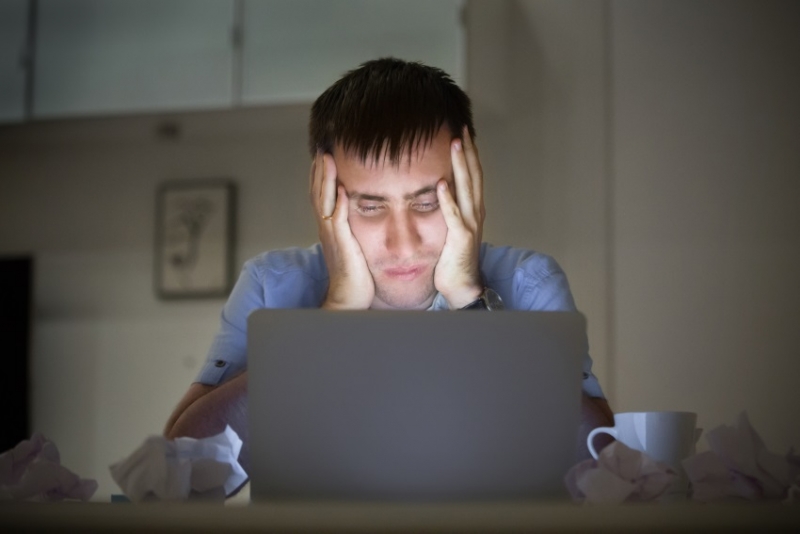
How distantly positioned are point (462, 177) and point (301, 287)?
37 cm

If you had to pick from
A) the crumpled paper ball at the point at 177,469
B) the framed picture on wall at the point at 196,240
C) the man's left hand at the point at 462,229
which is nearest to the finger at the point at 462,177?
the man's left hand at the point at 462,229

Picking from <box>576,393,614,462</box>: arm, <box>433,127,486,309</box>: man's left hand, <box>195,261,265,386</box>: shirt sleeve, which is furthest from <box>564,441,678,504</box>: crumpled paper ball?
<box>433,127,486,309</box>: man's left hand

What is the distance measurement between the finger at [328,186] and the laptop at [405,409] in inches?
39.4

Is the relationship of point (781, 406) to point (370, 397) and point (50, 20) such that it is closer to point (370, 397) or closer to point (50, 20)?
point (370, 397)

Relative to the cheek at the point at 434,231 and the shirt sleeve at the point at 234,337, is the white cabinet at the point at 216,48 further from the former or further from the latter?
the shirt sleeve at the point at 234,337

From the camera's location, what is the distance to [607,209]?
2900mm

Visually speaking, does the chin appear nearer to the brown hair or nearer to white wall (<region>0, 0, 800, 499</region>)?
the brown hair

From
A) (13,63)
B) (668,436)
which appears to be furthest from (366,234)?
(13,63)

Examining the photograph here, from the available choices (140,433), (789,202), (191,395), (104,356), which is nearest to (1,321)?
(104,356)

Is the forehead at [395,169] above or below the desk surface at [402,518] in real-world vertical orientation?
above

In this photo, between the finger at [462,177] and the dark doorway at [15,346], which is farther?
Result: the dark doorway at [15,346]

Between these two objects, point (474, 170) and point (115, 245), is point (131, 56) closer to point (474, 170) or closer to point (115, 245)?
point (115, 245)

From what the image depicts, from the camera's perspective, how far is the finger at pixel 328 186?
65.6 inches

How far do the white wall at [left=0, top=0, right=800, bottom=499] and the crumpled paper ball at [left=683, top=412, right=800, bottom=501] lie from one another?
6.89 ft
